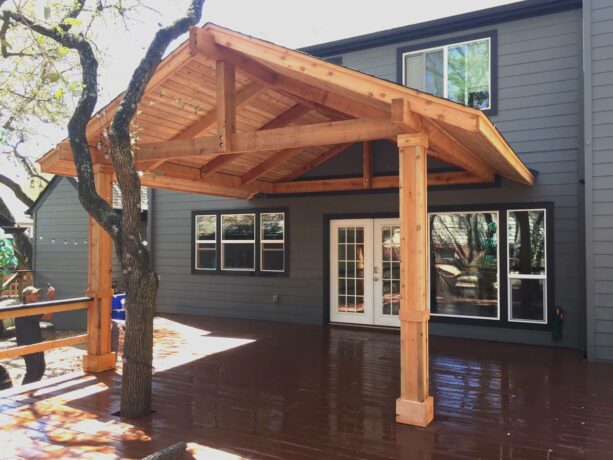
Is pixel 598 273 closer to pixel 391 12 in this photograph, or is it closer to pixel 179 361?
pixel 179 361

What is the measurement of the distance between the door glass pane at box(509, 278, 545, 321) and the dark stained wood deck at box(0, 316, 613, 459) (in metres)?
0.50

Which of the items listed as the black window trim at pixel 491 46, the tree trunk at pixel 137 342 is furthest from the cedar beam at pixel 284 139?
the black window trim at pixel 491 46

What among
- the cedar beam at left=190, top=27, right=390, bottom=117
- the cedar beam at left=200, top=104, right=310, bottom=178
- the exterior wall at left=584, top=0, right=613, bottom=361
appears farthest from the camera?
the cedar beam at left=200, top=104, right=310, bottom=178

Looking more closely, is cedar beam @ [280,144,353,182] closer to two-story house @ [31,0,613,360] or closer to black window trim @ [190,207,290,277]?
two-story house @ [31,0,613,360]

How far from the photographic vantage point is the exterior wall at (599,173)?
623 cm

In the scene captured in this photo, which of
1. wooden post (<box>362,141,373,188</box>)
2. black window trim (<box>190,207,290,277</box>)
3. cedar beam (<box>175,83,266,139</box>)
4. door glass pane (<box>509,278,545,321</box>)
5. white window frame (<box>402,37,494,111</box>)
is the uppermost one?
white window frame (<box>402,37,494,111</box>)

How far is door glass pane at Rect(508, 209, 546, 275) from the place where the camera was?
23.6 feet

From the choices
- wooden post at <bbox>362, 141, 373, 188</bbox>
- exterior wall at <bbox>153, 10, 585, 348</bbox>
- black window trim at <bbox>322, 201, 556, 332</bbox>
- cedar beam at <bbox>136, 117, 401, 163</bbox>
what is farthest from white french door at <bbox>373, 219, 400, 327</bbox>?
cedar beam at <bbox>136, 117, 401, 163</bbox>

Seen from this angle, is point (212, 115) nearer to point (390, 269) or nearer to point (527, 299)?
point (390, 269)

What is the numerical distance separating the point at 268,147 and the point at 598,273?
4522 millimetres

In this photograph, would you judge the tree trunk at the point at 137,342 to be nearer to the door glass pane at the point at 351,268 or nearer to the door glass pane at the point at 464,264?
the door glass pane at the point at 351,268

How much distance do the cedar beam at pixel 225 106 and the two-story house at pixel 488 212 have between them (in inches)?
130

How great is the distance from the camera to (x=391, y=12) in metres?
11.8

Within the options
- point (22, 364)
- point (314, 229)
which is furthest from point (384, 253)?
point (22, 364)
